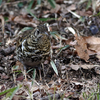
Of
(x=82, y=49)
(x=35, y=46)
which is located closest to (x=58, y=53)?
(x=82, y=49)

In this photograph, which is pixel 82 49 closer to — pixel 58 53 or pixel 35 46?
pixel 58 53

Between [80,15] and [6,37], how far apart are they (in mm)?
2016

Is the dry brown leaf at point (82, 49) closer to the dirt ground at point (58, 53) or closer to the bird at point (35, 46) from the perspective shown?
the dirt ground at point (58, 53)

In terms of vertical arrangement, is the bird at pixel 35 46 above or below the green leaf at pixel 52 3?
Answer: below

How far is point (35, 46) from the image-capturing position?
3.03m

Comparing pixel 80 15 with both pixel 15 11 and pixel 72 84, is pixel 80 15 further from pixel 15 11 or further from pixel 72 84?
pixel 72 84

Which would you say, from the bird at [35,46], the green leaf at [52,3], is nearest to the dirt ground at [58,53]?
the green leaf at [52,3]

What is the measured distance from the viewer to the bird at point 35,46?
2.96 meters

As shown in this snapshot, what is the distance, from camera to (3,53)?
13.4ft

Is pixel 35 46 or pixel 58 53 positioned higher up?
pixel 35 46

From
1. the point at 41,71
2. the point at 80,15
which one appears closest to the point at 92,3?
the point at 80,15

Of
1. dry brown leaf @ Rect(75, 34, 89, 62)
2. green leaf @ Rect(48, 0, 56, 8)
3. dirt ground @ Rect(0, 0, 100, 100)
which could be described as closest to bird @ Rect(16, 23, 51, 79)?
dirt ground @ Rect(0, 0, 100, 100)

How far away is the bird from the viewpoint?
116 inches

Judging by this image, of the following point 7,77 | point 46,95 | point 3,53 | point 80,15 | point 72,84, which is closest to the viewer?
point 46,95
